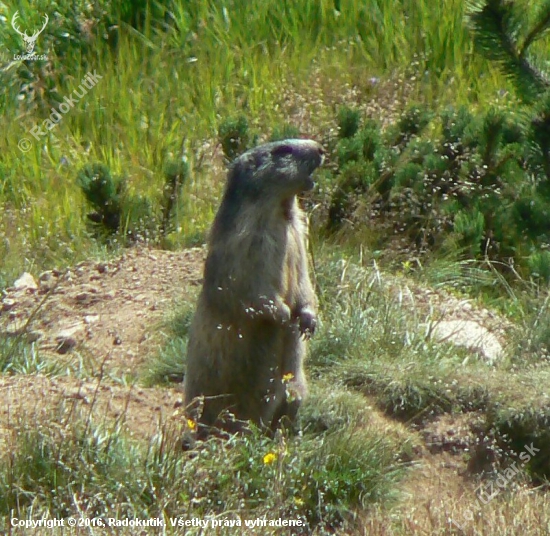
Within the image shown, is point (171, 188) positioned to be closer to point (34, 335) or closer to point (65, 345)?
point (34, 335)

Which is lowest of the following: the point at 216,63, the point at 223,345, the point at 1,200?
the point at 1,200

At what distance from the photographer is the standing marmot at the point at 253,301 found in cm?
490

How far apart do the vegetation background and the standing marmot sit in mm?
318

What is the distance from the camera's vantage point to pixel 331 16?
10.4 metres

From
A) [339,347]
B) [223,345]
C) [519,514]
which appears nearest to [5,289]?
[339,347]

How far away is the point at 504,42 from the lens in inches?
236

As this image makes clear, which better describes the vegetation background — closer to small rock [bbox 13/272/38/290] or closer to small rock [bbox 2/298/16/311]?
small rock [bbox 13/272/38/290]

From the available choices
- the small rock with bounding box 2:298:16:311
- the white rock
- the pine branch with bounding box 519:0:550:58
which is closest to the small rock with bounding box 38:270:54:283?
the small rock with bounding box 2:298:16:311

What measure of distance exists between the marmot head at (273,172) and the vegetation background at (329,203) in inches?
40.9

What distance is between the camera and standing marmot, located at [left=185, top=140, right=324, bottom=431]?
490cm

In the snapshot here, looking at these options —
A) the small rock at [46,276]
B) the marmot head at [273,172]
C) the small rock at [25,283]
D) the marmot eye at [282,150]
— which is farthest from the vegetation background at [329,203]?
the marmot eye at [282,150]

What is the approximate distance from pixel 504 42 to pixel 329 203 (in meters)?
2.12

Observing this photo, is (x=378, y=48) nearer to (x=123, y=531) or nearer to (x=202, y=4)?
(x=202, y=4)

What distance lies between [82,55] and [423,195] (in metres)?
4.42
